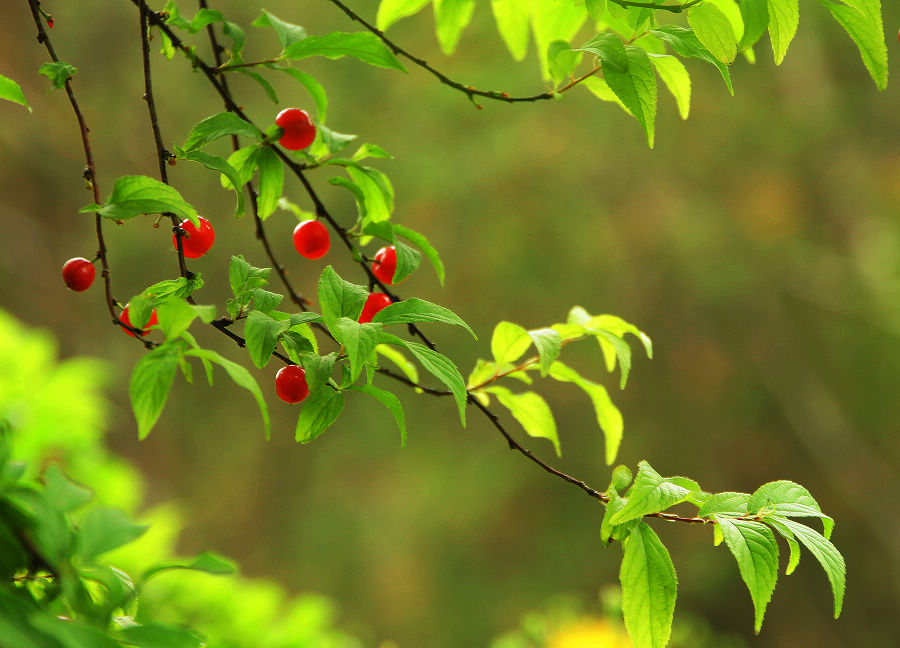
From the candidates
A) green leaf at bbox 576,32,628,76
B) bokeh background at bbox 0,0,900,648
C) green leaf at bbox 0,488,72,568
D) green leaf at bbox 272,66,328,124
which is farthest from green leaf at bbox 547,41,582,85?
bokeh background at bbox 0,0,900,648

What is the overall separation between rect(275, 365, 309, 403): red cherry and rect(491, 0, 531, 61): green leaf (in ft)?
1.02

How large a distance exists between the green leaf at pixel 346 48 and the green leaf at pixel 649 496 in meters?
0.28

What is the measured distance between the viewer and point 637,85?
0.43 m

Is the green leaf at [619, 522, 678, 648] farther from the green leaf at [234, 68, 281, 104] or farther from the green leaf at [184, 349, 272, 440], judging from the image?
the green leaf at [234, 68, 281, 104]

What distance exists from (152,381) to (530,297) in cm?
351

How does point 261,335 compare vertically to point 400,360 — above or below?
above

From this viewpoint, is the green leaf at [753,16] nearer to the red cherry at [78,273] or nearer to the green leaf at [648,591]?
the green leaf at [648,591]

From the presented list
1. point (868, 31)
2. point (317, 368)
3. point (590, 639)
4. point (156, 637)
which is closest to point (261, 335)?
point (317, 368)

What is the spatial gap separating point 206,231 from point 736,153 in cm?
361

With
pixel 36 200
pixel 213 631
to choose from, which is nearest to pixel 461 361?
pixel 36 200

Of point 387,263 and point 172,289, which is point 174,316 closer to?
point 172,289

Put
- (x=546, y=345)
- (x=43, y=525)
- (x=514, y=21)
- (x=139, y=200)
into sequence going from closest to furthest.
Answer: (x=43, y=525)
(x=139, y=200)
(x=546, y=345)
(x=514, y=21)

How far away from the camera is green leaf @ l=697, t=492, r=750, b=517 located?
0.39m

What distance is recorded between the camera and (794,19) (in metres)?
0.41
